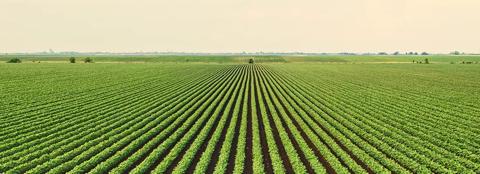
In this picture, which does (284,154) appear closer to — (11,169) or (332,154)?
(332,154)

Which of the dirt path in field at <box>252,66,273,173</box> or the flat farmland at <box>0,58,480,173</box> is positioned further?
the dirt path in field at <box>252,66,273,173</box>

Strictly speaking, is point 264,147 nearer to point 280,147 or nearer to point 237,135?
point 280,147

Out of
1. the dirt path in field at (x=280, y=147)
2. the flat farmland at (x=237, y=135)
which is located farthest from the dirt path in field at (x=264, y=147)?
the dirt path in field at (x=280, y=147)

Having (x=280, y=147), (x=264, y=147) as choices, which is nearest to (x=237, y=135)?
(x=264, y=147)

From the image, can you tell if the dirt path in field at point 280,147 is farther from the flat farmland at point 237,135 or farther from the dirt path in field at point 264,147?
the dirt path in field at point 264,147

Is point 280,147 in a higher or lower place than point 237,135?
lower

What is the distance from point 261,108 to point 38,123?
1310 cm

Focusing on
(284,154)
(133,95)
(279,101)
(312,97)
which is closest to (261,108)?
(279,101)

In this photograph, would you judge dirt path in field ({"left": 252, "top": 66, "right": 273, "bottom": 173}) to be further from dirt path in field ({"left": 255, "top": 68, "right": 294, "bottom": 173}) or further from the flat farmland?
dirt path in field ({"left": 255, "top": 68, "right": 294, "bottom": 173})

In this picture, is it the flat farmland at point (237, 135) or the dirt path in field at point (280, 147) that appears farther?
the dirt path in field at point (280, 147)

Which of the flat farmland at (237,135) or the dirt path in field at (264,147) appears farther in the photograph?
the dirt path in field at (264,147)

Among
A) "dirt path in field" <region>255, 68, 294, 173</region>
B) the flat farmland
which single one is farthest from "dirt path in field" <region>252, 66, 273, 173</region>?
"dirt path in field" <region>255, 68, 294, 173</region>

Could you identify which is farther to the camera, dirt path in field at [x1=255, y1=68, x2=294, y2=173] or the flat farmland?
dirt path in field at [x1=255, y1=68, x2=294, y2=173]

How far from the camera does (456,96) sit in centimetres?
2316
